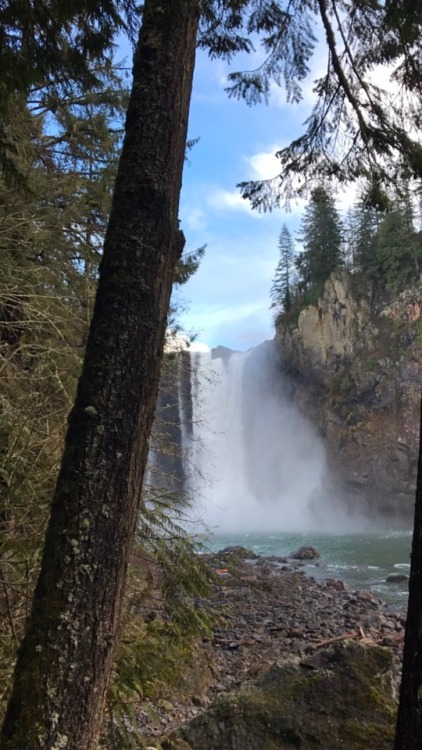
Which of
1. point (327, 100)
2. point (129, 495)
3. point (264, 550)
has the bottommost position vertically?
point (264, 550)

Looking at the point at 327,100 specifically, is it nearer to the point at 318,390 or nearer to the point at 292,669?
the point at 292,669

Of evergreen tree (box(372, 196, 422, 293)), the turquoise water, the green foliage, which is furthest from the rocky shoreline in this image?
evergreen tree (box(372, 196, 422, 293))

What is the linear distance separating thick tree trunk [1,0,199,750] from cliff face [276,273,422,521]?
3134 cm

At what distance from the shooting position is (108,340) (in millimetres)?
2160

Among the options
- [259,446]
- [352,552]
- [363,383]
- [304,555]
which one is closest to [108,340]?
[304,555]

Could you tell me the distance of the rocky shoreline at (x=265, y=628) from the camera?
222 inches

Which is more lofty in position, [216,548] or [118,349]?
[118,349]

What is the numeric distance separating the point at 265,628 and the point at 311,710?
6927 mm

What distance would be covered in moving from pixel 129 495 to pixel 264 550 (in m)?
20.4

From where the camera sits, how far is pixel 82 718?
1.80 meters

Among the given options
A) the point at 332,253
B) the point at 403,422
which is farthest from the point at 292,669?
the point at 332,253

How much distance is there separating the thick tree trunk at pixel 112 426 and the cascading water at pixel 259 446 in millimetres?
33709

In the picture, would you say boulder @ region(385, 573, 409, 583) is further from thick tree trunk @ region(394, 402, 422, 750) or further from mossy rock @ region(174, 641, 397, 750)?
thick tree trunk @ region(394, 402, 422, 750)

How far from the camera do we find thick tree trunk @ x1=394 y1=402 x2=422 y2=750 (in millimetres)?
1959
